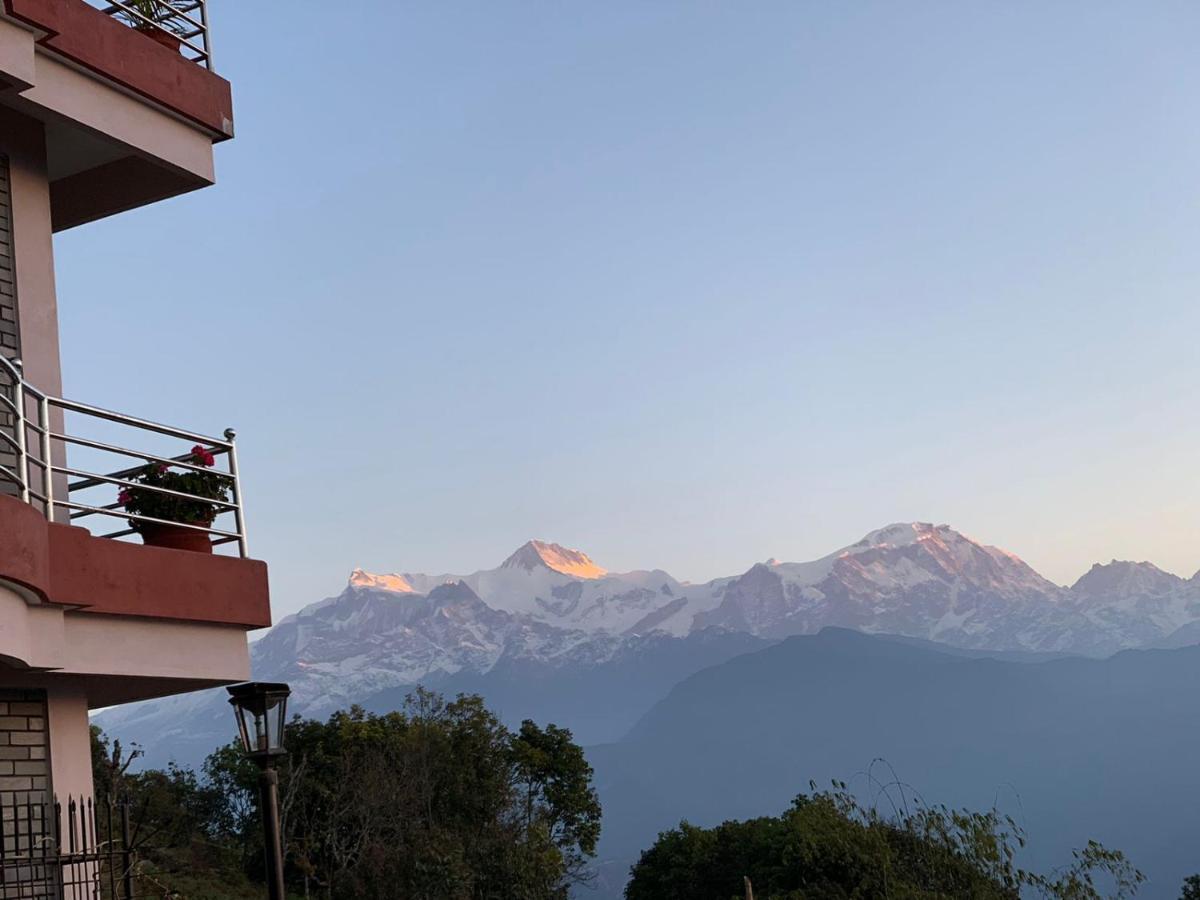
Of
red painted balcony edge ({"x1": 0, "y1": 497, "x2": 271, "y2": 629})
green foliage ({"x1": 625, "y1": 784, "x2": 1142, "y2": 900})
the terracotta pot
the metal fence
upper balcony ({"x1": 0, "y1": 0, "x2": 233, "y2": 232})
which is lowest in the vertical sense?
green foliage ({"x1": 625, "y1": 784, "x2": 1142, "y2": 900})

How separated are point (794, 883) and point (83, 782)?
113 ft

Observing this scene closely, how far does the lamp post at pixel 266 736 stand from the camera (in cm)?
740

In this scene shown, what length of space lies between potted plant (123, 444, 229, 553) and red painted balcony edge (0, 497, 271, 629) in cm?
16

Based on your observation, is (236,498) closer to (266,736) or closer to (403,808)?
(266,736)

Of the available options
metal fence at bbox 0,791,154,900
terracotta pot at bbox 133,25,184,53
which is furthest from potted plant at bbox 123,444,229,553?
terracotta pot at bbox 133,25,184,53

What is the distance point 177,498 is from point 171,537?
0.22 metres

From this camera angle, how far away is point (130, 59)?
8633mm

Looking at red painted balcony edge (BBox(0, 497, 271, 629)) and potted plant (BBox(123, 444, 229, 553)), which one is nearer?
red painted balcony edge (BBox(0, 497, 271, 629))

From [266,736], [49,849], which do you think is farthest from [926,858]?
[49,849]

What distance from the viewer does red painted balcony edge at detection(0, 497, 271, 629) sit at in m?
6.63

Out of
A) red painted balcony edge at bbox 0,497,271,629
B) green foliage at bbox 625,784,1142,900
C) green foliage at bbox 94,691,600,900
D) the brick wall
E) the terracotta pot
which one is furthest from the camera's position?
green foliage at bbox 94,691,600,900

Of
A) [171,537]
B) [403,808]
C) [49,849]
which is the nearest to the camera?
[49,849]

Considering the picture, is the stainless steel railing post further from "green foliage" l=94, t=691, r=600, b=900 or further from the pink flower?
"green foliage" l=94, t=691, r=600, b=900

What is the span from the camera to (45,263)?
27.4 ft
